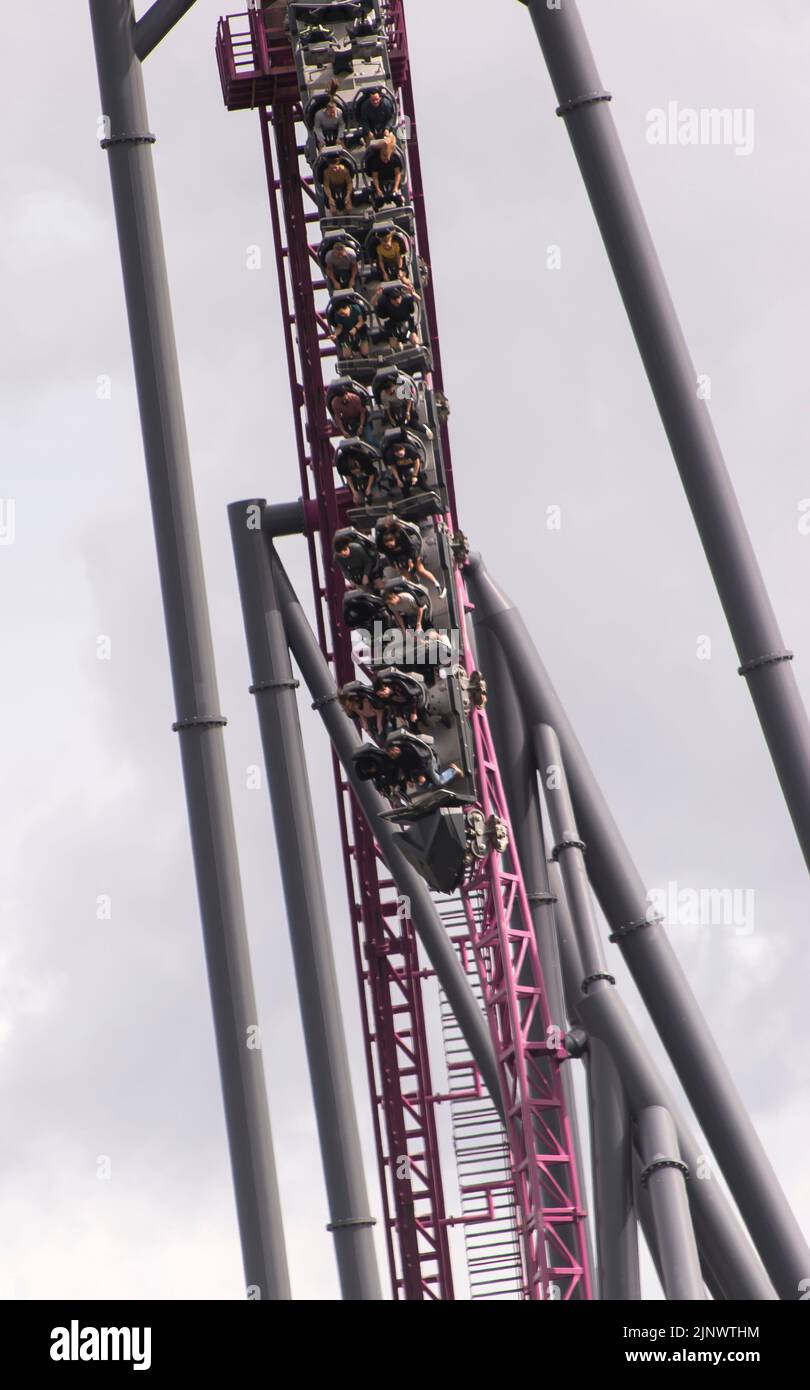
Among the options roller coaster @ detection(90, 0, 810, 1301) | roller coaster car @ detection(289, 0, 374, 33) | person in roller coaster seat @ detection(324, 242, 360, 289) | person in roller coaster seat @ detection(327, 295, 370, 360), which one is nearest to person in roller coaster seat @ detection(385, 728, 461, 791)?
roller coaster @ detection(90, 0, 810, 1301)

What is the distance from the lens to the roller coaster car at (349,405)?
11719mm

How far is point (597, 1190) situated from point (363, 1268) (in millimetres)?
1406

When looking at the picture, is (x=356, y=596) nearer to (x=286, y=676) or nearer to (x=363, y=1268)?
(x=286, y=676)

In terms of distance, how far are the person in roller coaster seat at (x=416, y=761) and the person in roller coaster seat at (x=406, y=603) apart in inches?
21.8

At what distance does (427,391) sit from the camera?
1195 centimetres

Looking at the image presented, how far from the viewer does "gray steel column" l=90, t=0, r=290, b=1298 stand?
1157 cm

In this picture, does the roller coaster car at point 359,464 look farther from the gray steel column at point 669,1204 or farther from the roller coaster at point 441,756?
the gray steel column at point 669,1204

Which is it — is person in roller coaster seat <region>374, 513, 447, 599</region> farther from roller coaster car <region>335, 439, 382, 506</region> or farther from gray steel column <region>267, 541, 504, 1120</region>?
gray steel column <region>267, 541, 504, 1120</region>

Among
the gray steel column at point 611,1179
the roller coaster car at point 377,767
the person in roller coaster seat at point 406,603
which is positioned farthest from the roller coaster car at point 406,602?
the gray steel column at point 611,1179

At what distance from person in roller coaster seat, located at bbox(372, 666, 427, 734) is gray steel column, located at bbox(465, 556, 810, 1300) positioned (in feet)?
4.91

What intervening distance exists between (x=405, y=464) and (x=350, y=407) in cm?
43

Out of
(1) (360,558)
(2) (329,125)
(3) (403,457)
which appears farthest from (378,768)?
(2) (329,125)

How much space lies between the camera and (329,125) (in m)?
12.0
